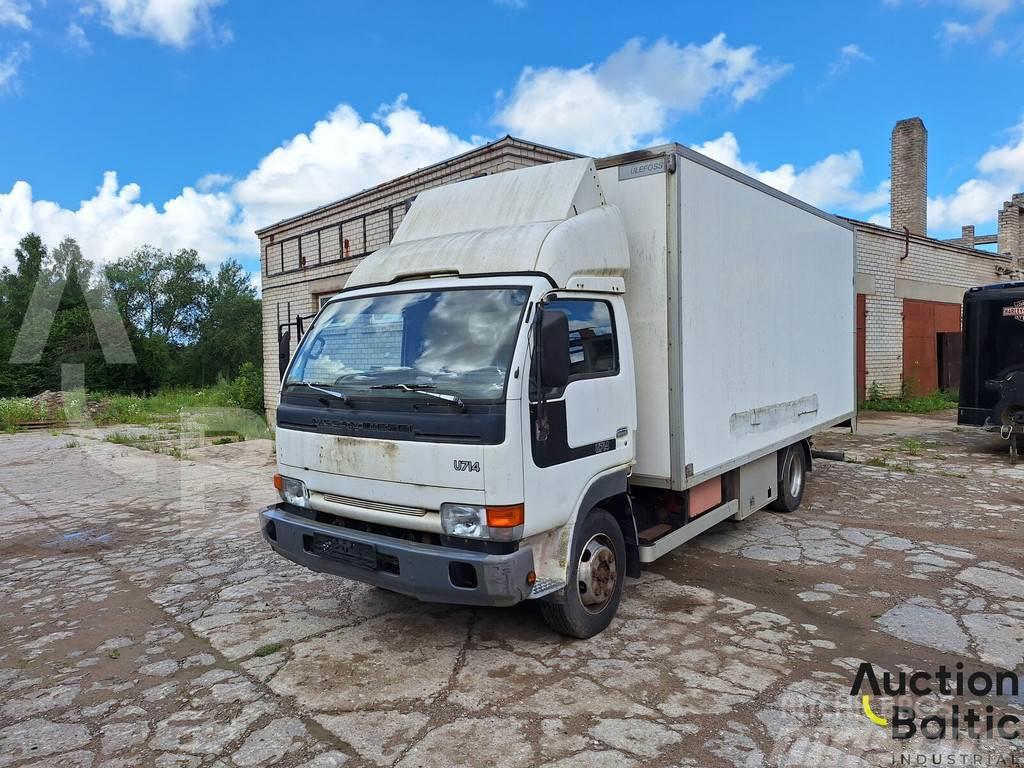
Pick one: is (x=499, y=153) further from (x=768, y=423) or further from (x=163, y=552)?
(x=163, y=552)

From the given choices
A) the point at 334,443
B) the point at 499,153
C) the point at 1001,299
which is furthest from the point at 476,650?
the point at 1001,299

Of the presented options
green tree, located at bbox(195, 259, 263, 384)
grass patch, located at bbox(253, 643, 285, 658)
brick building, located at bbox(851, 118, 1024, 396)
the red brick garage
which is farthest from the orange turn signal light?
green tree, located at bbox(195, 259, 263, 384)

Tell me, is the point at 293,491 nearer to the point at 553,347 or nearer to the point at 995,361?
the point at 553,347

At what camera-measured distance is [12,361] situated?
105ft

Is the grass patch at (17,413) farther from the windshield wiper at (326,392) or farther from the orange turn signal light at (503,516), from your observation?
the orange turn signal light at (503,516)

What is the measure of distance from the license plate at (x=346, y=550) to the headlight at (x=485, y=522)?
0.54 m

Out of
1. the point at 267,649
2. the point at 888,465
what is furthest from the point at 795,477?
the point at 267,649

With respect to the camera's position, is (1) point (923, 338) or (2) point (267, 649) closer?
(2) point (267, 649)

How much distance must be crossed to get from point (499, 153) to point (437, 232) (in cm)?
555

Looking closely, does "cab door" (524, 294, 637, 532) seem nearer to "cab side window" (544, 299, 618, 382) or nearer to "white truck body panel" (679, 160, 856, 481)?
"cab side window" (544, 299, 618, 382)

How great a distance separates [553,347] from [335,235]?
39.7ft

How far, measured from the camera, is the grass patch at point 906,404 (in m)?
17.5

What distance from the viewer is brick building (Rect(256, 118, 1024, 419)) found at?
1313cm

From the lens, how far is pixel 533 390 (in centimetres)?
369
